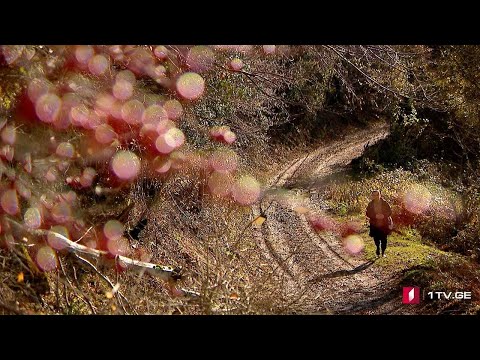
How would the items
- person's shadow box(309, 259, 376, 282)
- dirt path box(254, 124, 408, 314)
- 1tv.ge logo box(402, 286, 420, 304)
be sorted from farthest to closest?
person's shadow box(309, 259, 376, 282) < dirt path box(254, 124, 408, 314) < 1tv.ge logo box(402, 286, 420, 304)

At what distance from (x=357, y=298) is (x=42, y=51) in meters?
5.48

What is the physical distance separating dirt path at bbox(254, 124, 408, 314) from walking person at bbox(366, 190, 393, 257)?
48 centimetres

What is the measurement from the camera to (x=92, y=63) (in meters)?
5.55

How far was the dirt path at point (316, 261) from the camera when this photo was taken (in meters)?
6.97

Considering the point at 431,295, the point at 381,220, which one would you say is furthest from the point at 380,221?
the point at 431,295

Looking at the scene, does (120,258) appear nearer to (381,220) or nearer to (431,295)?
(431,295)

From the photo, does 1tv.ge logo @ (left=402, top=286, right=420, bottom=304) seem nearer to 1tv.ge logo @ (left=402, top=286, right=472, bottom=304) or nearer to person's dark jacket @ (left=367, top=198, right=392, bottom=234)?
1tv.ge logo @ (left=402, top=286, right=472, bottom=304)

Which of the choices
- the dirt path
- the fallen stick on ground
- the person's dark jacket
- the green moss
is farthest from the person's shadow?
the fallen stick on ground

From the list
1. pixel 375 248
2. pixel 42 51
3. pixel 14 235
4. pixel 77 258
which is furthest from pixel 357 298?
pixel 42 51

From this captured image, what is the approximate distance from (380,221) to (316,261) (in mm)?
1290

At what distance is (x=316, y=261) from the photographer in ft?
27.0

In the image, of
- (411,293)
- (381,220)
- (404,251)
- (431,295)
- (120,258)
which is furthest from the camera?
(404,251)

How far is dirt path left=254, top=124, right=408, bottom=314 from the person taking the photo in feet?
22.9

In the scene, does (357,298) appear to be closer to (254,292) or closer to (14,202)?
(254,292)
